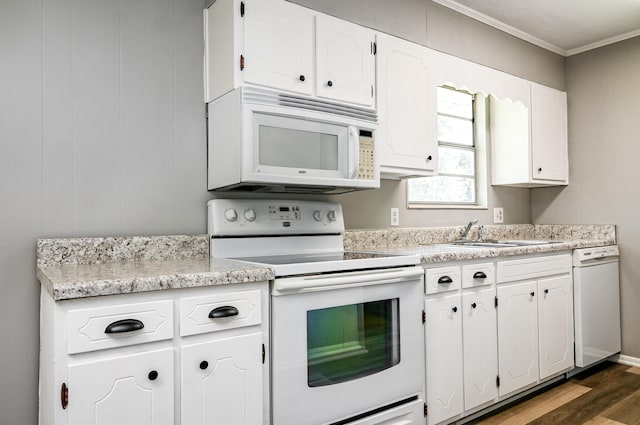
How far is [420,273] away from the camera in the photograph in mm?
2053

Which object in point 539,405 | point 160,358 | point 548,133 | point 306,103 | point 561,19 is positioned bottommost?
point 539,405

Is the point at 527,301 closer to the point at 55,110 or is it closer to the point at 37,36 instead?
the point at 55,110

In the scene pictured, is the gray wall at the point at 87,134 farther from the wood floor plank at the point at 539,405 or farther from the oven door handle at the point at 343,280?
the wood floor plank at the point at 539,405

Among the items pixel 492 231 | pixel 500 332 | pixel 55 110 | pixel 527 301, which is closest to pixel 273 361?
pixel 55 110

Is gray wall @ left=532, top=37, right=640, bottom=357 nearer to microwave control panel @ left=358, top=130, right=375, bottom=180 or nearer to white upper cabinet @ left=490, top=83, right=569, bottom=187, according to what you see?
white upper cabinet @ left=490, top=83, right=569, bottom=187

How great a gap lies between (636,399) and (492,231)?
1.34 metres

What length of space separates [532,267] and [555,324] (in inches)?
18.2

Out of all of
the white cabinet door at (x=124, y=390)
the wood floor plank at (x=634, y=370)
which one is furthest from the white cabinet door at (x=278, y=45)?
the wood floor plank at (x=634, y=370)

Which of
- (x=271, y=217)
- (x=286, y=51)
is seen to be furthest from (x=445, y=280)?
(x=286, y=51)

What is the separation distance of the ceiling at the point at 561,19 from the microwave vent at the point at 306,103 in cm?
121

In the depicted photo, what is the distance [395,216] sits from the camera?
9.33ft

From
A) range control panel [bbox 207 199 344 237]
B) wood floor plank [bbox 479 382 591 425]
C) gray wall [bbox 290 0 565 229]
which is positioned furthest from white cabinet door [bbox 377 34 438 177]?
wood floor plank [bbox 479 382 591 425]

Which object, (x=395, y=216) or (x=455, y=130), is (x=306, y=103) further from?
(x=455, y=130)

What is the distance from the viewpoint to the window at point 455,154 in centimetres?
329
